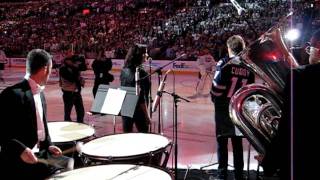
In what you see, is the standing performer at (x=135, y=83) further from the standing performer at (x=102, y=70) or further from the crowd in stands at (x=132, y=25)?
the crowd in stands at (x=132, y=25)

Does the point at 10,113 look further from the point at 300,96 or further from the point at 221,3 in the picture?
the point at 221,3

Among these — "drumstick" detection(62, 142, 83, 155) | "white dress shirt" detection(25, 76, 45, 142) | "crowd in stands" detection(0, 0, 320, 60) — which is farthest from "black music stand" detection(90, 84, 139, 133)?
"crowd in stands" detection(0, 0, 320, 60)

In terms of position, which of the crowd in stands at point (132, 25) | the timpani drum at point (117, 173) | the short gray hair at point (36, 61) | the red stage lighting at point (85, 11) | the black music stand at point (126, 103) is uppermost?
the red stage lighting at point (85, 11)

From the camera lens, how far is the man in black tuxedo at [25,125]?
319 centimetres

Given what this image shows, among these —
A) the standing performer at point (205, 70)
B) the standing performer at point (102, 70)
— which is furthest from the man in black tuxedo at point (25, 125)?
the standing performer at point (205, 70)

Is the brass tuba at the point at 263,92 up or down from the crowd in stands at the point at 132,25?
down

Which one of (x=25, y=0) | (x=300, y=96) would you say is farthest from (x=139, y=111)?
(x=25, y=0)

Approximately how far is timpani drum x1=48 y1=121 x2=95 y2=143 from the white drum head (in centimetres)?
18

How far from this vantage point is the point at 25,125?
327 cm

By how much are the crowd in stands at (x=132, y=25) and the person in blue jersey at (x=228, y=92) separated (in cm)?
1196

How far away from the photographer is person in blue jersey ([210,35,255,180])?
4.62 metres

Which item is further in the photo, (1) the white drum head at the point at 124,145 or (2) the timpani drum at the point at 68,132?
(2) the timpani drum at the point at 68,132

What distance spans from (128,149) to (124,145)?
0.60 feet

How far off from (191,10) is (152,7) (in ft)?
11.3
